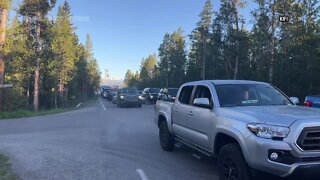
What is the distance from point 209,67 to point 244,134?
6950 centimetres

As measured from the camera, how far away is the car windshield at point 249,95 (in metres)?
8.02

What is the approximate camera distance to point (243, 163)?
6547mm

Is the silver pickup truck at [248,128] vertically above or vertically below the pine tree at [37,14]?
below

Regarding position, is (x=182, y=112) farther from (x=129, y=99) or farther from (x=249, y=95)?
(x=129, y=99)

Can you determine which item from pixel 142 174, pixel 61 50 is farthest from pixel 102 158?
pixel 61 50

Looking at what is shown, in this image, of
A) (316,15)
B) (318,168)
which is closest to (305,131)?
(318,168)

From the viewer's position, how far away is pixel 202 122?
27.2ft

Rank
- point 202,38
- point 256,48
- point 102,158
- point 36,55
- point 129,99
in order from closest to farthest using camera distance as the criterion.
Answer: point 102,158, point 129,99, point 36,55, point 256,48, point 202,38

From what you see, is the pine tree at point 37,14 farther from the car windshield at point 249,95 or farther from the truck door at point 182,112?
the car windshield at point 249,95

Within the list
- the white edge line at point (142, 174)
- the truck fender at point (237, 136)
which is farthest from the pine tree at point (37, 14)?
the truck fender at point (237, 136)

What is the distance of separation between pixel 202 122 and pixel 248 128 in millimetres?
1894

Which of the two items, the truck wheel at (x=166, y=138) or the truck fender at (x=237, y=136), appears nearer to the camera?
the truck fender at (x=237, y=136)

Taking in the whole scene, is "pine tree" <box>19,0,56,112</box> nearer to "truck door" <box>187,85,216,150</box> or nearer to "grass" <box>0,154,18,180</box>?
"grass" <box>0,154,18,180</box>

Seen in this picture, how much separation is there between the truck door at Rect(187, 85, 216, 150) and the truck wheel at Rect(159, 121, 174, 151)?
1913 millimetres
